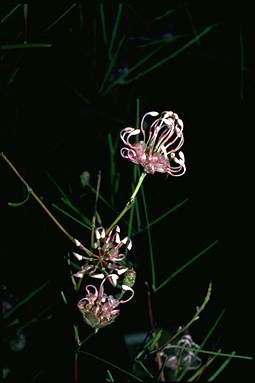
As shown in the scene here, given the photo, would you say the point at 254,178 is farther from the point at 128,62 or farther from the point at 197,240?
the point at 128,62

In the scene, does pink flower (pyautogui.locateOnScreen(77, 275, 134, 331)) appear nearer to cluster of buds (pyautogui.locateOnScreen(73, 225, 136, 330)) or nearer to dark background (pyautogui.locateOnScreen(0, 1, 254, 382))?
cluster of buds (pyautogui.locateOnScreen(73, 225, 136, 330))

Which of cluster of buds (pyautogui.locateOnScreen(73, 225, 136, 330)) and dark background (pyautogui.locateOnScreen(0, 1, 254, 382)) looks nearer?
cluster of buds (pyautogui.locateOnScreen(73, 225, 136, 330))

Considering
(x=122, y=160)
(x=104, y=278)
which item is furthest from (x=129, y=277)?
(x=122, y=160)

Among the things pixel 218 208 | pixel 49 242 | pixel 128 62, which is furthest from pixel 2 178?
pixel 218 208

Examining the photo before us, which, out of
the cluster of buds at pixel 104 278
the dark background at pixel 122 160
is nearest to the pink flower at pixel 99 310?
the cluster of buds at pixel 104 278

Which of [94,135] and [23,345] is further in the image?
[94,135]

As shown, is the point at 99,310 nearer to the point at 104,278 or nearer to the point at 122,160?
the point at 104,278

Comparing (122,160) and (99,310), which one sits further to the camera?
(122,160)

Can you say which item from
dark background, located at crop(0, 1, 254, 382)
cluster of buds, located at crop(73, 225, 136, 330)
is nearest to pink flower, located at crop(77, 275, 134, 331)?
cluster of buds, located at crop(73, 225, 136, 330)
